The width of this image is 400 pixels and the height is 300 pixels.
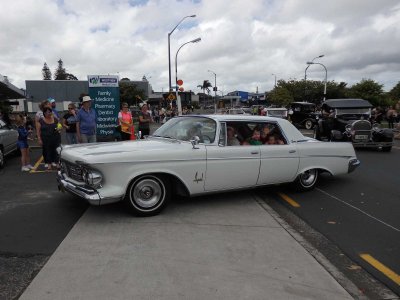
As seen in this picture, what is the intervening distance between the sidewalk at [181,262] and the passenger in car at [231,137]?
3.74ft

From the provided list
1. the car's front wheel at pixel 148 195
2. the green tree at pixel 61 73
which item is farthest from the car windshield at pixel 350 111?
the green tree at pixel 61 73

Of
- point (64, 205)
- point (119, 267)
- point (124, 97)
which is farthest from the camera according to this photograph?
point (124, 97)

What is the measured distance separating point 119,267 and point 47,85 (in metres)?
69.7

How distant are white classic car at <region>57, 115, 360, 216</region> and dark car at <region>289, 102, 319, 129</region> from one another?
1933 centimetres

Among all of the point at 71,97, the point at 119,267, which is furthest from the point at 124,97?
the point at 119,267

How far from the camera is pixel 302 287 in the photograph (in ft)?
11.1

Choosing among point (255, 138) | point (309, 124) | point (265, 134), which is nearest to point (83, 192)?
point (255, 138)

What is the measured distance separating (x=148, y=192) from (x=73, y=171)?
1.08 m

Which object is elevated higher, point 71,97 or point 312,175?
point 71,97

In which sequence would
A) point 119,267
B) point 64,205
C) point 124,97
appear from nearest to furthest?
point 119,267
point 64,205
point 124,97

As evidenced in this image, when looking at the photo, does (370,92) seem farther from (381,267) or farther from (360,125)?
(381,267)

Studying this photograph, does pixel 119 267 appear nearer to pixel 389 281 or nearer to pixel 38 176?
pixel 389 281

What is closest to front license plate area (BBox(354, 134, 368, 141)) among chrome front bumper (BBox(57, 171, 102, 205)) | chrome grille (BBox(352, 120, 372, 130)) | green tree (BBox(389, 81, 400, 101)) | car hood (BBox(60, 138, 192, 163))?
chrome grille (BBox(352, 120, 372, 130))

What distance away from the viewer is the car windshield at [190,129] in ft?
19.0
